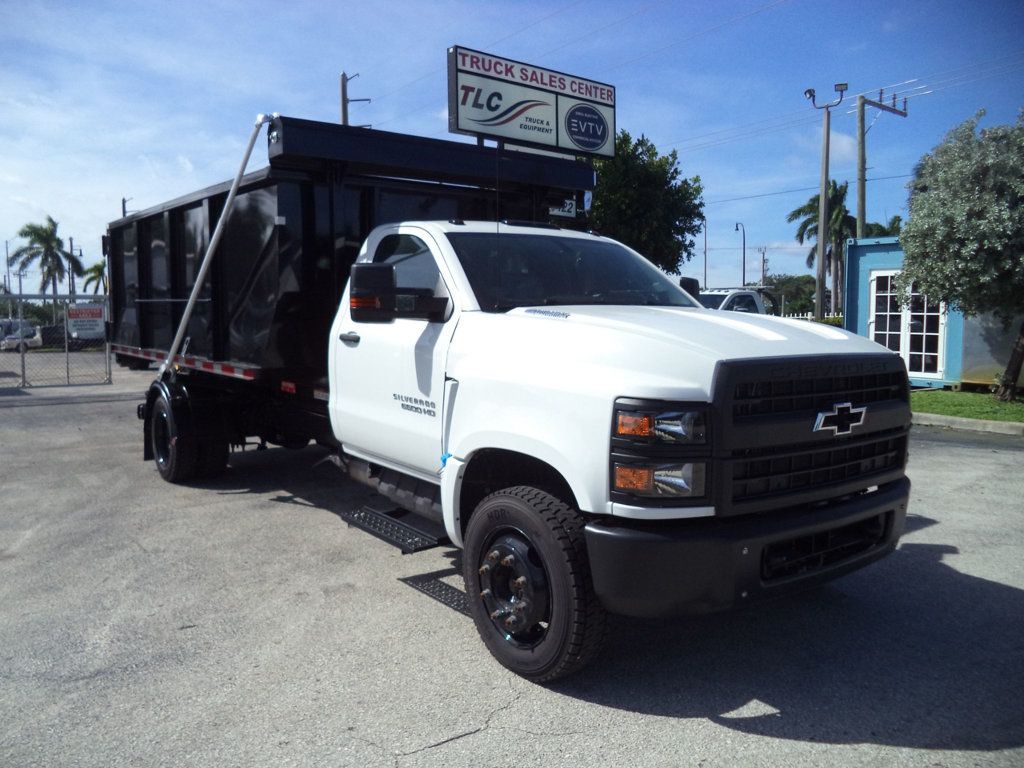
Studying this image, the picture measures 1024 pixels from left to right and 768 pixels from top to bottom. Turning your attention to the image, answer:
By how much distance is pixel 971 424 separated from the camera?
11484 millimetres

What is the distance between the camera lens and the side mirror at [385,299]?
438cm

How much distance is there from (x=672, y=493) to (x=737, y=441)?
33 centimetres

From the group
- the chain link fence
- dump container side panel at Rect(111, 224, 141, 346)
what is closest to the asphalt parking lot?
dump container side panel at Rect(111, 224, 141, 346)

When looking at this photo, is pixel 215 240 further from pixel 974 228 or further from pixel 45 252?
pixel 45 252

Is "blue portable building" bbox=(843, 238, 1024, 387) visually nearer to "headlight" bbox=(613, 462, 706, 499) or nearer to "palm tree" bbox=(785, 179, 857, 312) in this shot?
"headlight" bbox=(613, 462, 706, 499)

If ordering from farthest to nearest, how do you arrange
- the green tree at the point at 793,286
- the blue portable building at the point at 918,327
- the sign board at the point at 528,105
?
1. the green tree at the point at 793,286
2. the sign board at the point at 528,105
3. the blue portable building at the point at 918,327

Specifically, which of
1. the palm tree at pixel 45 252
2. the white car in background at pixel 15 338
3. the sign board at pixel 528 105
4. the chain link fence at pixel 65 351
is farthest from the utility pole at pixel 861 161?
the palm tree at pixel 45 252

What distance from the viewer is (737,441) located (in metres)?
3.28

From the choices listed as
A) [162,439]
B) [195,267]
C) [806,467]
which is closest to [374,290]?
[806,467]

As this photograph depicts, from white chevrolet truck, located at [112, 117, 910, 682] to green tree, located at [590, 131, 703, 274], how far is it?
17.5m

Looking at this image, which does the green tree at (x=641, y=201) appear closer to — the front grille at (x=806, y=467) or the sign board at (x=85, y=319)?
the sign board at (x=85, y=319)

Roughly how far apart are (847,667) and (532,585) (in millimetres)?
1569

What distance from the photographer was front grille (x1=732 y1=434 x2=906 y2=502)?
3.36 m

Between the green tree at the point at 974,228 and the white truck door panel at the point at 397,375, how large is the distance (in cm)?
1037
